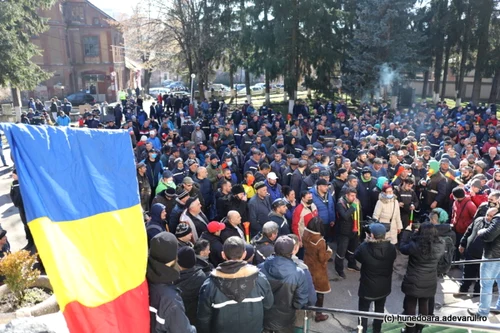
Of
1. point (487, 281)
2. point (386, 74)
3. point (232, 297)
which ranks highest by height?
point (386, 74)

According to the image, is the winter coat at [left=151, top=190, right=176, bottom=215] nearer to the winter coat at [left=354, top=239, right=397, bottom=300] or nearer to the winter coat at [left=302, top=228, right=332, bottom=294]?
the winter coat at [left=302, top=228, right=332, bottom=294]

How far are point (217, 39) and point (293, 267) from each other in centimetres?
2557

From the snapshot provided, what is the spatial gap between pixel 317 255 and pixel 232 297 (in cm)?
227

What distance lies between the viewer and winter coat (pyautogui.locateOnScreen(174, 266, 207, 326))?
3.96m

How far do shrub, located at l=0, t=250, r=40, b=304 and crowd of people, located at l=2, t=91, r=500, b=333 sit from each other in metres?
1.50

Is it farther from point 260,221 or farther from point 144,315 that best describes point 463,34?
point 144,315

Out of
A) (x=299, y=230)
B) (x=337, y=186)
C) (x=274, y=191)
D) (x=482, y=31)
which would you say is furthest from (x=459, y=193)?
(x=482, y=31)

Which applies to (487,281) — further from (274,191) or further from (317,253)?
(274,191)

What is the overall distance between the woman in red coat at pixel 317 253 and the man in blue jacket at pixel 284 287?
1385 mm

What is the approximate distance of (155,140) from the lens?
11.7 meters

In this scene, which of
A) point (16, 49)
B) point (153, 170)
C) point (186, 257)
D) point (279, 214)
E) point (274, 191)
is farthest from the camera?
point (16, 49)

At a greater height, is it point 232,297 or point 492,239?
point 232,297

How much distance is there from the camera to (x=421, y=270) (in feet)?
16.8

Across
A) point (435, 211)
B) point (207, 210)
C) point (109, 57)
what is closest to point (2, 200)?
point (207, 210)
